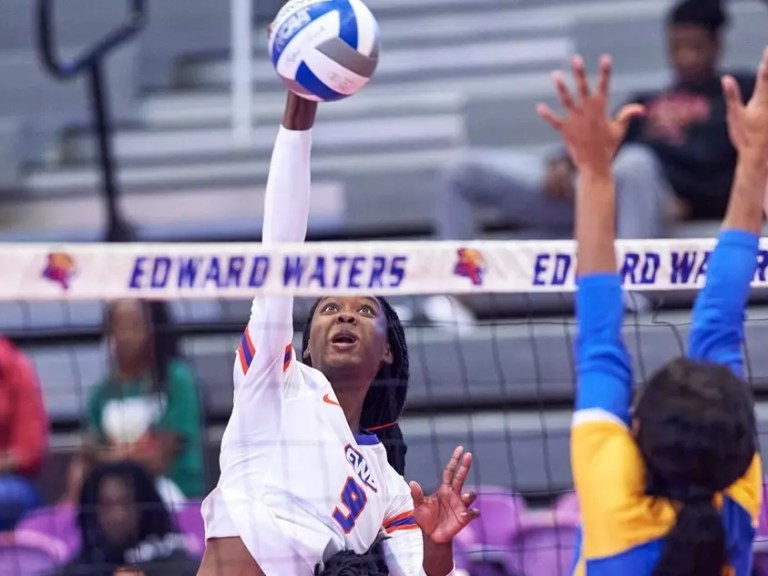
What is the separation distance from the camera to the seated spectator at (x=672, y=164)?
7.07 m

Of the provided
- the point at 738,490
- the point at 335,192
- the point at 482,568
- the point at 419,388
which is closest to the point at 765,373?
the point at 419,388

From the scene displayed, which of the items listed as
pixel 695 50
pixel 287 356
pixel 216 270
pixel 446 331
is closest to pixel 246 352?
pixel 287 356

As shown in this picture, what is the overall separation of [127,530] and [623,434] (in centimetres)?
313

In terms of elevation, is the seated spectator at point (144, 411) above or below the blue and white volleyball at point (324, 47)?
below

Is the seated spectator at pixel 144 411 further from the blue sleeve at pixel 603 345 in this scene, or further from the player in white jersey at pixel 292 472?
the blue sleeve at pixel 603 345

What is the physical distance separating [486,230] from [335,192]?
87cm

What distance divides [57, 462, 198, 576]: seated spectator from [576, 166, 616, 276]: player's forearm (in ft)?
9.30

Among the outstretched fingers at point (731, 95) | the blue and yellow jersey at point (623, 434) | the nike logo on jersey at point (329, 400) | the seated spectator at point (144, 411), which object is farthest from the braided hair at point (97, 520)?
the outstretched fingers at point (731, 95)

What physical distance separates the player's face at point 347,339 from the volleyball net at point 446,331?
129mm

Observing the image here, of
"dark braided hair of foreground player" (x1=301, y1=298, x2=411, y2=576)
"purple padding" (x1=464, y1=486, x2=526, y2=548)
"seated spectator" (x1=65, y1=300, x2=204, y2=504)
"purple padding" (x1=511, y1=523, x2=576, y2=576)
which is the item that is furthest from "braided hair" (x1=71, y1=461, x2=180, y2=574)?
"dark braided hair of foreground player" (x1=301, y1=298, x2=411, y2=576)

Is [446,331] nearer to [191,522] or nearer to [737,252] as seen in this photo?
[191,522]

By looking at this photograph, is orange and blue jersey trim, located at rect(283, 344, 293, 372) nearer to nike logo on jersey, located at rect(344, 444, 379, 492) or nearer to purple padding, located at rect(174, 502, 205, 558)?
nike logo on jersey, located at rect(344, 444, 379, 492)

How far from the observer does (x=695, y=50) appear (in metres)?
7.16

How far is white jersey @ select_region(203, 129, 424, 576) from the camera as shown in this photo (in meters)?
3.40
